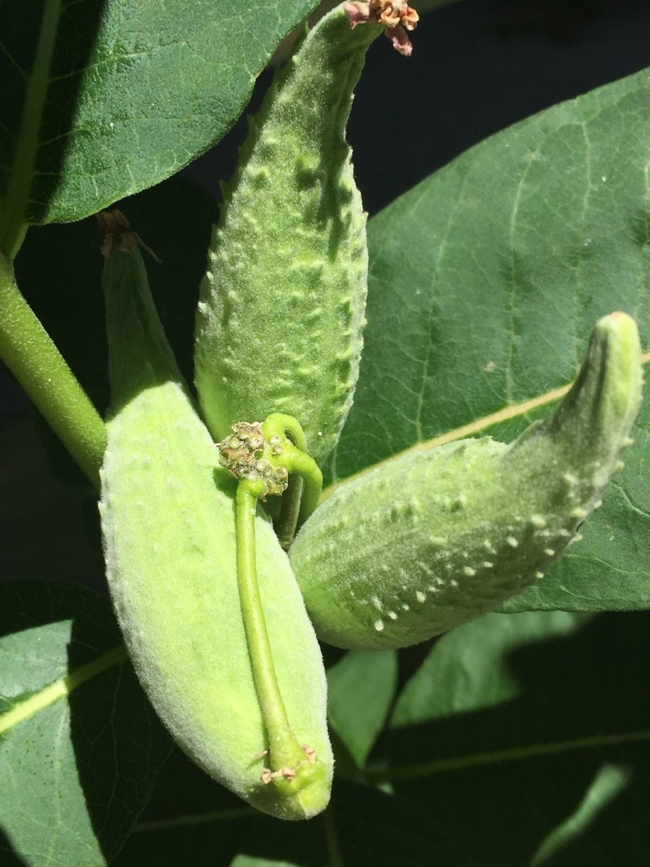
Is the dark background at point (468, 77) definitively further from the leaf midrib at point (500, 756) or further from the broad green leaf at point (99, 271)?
the leaf midrib at point (500, 756)

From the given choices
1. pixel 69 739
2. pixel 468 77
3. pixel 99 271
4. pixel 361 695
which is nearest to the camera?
pixel 69 739

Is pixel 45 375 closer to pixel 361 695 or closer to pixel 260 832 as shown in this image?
pixel 260 832

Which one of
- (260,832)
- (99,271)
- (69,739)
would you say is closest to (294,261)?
(99,271)

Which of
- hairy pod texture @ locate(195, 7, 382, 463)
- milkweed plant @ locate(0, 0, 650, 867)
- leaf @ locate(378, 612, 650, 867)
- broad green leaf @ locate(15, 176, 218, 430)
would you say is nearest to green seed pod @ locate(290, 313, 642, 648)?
milkweed plant @ locate(0, 0, 650, 867)

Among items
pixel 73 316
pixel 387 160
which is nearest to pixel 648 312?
pixel 73 316

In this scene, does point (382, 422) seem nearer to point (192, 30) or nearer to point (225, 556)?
point (225, 556)

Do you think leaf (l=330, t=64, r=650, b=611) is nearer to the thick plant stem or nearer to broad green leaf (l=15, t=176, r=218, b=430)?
broad green leaf (l=15, t=176, r=218, b=430)
